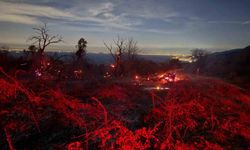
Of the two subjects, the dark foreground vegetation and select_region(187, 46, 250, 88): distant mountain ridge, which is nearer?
the dark foreground vegetation

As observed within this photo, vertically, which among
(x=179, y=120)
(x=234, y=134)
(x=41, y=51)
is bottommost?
(x=234, y=134)

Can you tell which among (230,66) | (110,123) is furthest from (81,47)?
(110,123)

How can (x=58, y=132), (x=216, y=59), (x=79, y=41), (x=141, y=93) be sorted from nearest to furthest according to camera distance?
(x=58, y=132) → (x=141, y=93) → (x=79, y=41) → (x=216, y=59)

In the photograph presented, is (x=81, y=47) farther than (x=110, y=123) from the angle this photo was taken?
Yes

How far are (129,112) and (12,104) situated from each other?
7.46m

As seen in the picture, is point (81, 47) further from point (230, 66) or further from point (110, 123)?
point (110, 123)

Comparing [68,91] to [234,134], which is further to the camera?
[68,91]

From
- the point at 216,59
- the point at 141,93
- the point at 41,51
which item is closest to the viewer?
the point at 141,93

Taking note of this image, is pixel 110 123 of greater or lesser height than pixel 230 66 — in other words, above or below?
below

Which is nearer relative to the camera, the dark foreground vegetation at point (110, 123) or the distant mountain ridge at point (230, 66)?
the dark foreground vegetation at point (110, 123)

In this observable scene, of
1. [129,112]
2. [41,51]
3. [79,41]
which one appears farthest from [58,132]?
[79,41]

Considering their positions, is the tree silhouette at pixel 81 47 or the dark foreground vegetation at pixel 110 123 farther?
the tree silhouette at pixel 81 47

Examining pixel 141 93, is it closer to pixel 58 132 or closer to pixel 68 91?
pixel 68 91

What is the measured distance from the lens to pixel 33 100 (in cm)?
1641
